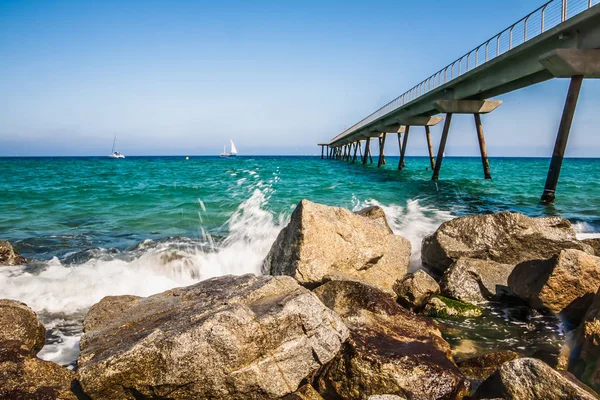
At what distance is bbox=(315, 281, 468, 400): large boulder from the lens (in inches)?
152

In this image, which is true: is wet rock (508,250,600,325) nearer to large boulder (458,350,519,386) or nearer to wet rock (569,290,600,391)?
wet rock (569,290,600,391)

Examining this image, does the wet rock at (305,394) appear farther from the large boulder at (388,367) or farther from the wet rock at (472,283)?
the wet rock at (472,283)

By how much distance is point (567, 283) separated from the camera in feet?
18.7

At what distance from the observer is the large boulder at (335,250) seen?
20.3ft

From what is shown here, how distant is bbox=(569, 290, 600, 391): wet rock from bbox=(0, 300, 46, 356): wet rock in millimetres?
5106

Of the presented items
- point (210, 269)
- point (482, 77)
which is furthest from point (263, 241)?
point (482, 77)

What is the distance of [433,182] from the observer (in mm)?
29312

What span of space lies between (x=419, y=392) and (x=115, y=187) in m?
23.8

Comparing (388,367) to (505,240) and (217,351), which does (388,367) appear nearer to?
(217,351)

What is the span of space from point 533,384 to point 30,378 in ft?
12.9

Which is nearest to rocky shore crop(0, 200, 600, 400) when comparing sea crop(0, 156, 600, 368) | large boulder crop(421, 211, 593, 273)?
sea crop(0, 156, 600, 368)

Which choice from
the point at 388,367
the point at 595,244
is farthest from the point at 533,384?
the point at 595,244

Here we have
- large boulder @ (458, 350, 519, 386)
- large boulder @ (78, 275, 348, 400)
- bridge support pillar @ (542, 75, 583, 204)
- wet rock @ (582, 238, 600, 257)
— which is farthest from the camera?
bridge support pillar @ (542, 75, 583, 204)

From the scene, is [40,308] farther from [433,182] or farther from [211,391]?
[433,182]
